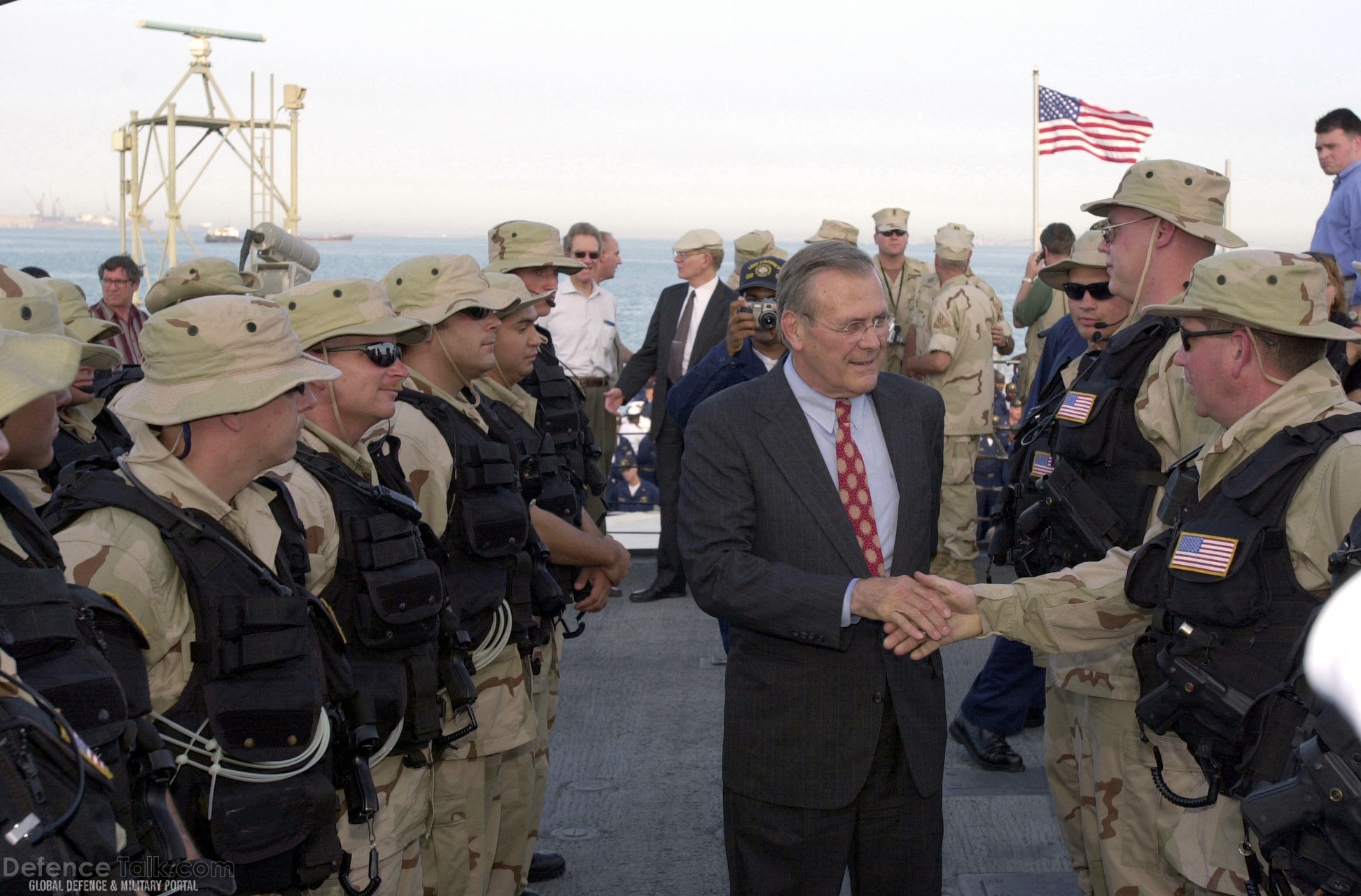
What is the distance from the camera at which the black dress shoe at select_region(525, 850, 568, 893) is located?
5.37m

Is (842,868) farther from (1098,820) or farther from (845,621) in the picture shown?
(1098,820)

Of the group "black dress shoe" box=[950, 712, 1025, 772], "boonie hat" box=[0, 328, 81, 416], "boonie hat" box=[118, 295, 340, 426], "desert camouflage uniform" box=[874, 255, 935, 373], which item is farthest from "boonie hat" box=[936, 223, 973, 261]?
"boonie hat" box=[0, 328, 81, 416]

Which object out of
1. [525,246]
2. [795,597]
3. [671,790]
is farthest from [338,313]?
[671,790]

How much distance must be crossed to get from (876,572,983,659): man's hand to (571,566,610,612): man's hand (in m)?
1.92

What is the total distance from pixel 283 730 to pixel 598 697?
15.6 feet

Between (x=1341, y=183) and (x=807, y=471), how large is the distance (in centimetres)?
593

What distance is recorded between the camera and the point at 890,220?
409 inches

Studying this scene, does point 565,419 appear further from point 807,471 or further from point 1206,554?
point 1206,554

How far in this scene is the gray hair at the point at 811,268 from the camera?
360 centimetres

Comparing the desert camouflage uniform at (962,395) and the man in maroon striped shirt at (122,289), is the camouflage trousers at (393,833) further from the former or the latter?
the man in maroon striped shirt at (122,289)

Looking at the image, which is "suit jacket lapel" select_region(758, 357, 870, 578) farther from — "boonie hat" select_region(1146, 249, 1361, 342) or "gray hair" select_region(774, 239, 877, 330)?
"boonie hat" select_region(1146, 249, 1361, 342)

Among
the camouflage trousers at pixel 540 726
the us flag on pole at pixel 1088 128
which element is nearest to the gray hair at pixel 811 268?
the camouflage trousers at pixel 540 726

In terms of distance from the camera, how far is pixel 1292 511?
3078mm

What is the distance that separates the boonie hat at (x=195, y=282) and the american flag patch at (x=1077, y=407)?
3246mm
